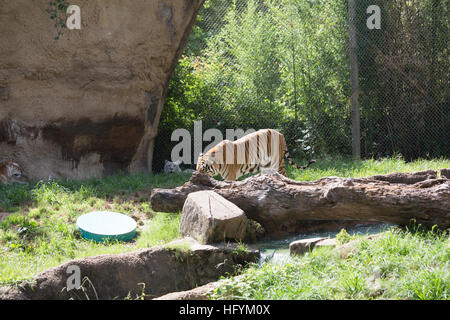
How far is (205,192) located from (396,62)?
5919 millimetres

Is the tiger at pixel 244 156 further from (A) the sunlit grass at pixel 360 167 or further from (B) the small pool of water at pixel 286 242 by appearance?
(B) the small pool of water at pixel 286 242

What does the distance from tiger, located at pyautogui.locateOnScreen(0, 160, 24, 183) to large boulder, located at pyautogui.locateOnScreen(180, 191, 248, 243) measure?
418 cm

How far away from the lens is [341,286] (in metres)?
3.71

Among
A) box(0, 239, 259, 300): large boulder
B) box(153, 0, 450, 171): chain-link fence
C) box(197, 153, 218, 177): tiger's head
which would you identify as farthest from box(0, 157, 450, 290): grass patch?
box(153, 0, 450, 171): chain-link fence

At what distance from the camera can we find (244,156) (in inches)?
338

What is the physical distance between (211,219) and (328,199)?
3.85 ft

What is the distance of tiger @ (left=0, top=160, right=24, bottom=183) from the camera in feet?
28.5

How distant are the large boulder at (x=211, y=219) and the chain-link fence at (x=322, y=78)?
17.2 feet

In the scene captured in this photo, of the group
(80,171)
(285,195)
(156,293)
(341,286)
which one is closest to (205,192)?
(285,195)

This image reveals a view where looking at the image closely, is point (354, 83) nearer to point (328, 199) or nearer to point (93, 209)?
point (328, 199)

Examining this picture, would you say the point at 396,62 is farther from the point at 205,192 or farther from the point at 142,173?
the point at 205,192

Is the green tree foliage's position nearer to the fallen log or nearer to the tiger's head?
the tiger's head

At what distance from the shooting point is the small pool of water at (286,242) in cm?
506

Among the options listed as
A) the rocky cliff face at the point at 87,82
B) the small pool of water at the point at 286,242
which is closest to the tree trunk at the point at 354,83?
the rocky cliff face at the point at 87,82
